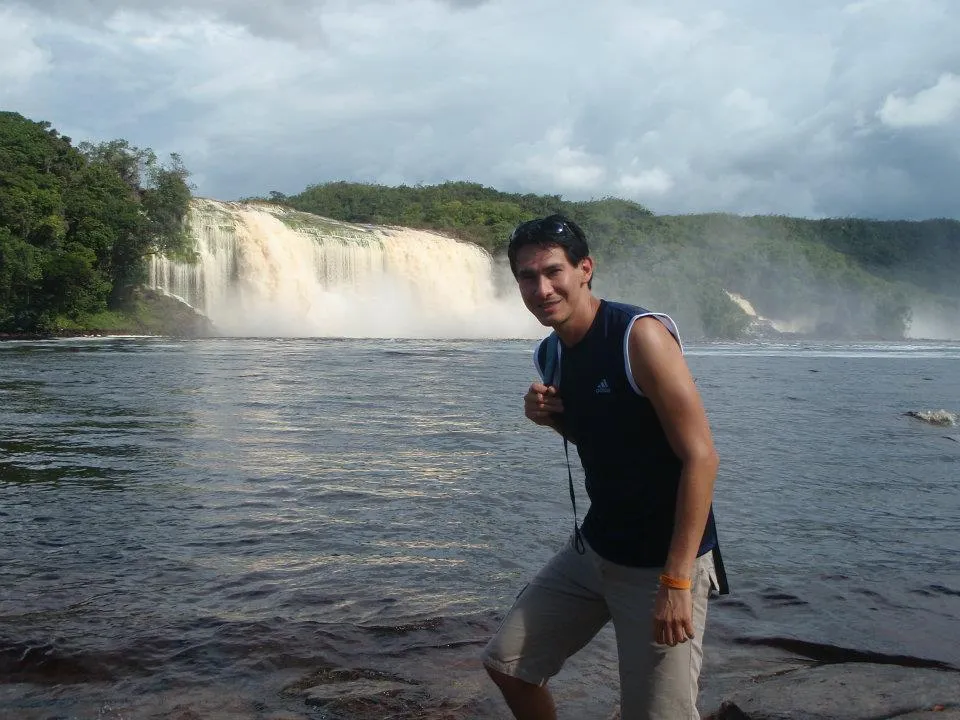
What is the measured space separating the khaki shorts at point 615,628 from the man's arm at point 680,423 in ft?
0.48

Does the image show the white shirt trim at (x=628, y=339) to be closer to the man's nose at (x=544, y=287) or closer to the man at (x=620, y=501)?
the man at (x=620, y=501)

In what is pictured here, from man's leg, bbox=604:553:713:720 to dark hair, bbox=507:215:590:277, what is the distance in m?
1.00

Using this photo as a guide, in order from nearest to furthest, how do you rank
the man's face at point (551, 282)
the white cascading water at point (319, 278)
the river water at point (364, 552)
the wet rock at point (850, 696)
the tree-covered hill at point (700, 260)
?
the man's face at point (551, 282)
the wet rock at point (850, 696)
the river water at point (364, 552)
the white cascading water at point (319, 278)
the tree-covered hill at point (700, 260)

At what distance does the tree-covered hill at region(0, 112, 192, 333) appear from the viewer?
132 ft

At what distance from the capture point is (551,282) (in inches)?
116

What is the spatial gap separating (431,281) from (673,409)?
169 ft

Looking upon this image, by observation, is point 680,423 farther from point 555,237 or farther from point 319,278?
point 319,278

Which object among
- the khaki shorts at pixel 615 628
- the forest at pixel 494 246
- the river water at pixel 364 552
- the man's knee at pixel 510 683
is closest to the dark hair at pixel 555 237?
the khaki shorts at pixel 615 628

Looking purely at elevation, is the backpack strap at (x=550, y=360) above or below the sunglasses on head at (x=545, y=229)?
below

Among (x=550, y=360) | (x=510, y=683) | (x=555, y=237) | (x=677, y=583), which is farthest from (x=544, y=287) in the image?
(x=510, y=683)

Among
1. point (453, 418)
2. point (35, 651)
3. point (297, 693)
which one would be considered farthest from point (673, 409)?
point (453, 418)

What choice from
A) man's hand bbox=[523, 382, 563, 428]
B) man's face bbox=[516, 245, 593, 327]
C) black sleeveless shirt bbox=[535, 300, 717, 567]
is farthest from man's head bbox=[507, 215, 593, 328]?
man's hand bbox=[523, 382, 563, 428]

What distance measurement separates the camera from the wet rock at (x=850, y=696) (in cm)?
365

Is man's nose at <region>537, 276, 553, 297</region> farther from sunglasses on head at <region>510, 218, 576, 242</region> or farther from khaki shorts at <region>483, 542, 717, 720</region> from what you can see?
khaki shorts at <region>483, 542, 717, 720</region>
